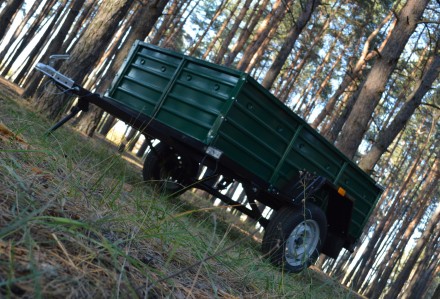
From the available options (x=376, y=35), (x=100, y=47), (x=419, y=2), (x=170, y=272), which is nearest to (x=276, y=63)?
(x=419, y=2)

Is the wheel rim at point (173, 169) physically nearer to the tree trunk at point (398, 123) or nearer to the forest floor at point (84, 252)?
the forest floor at point (84, 252)

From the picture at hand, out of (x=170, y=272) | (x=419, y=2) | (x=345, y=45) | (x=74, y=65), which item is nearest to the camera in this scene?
(x=170, y=272)

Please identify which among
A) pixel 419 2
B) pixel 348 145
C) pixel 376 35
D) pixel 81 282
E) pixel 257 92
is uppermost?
pixel 376 35

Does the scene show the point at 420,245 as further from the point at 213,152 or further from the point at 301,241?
the point at 213,152

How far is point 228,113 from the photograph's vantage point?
557cm

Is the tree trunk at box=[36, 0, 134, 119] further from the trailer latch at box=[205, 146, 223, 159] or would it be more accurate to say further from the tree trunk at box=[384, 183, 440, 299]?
the tree trunk at box=[384, 183, 440, 299]

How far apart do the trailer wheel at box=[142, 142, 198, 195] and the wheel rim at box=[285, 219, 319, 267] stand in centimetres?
201

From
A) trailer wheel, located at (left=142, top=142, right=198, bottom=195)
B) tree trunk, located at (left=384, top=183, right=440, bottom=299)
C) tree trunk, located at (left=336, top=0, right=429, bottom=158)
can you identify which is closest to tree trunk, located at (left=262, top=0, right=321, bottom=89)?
tree trunk, located at (left=336, top=0, right=429, bottom=158)

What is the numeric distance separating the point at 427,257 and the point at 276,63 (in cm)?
2239

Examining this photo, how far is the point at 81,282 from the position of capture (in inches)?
61.0

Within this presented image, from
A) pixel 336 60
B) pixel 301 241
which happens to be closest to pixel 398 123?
pixel 301 241

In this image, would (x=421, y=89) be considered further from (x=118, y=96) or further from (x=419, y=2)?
(x=118, y=96)

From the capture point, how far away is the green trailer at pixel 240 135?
5.66m

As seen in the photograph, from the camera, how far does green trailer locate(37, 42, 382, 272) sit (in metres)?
5.66
